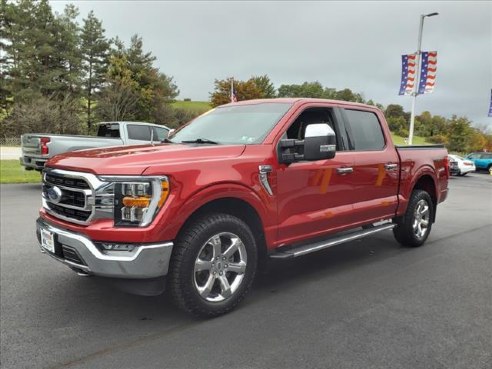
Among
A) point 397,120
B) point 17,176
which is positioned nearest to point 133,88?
point 17,176

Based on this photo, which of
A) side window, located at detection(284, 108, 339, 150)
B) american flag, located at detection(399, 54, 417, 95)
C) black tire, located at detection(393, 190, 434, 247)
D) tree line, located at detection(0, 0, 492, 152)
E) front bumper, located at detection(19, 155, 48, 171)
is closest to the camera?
side window, located at detection(284, 108, 339, 150)

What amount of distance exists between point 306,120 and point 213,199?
65.8 inches

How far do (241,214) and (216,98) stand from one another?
45.9 meters

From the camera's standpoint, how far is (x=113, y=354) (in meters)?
3.11

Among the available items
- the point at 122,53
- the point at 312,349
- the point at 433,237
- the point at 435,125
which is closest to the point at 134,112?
the point at 122,53

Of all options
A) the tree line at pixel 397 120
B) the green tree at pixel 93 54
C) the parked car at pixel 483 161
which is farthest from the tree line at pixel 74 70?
the parked car at pixel 483 161

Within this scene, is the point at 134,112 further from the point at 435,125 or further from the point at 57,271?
the point at 435,125

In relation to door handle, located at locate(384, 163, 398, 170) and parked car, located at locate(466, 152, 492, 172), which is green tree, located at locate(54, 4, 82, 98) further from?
door handle, located at locate(384, 163, 398, 170)

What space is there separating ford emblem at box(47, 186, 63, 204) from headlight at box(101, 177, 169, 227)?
641mm

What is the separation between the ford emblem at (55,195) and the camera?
3666mm

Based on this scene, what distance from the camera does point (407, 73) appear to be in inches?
1050

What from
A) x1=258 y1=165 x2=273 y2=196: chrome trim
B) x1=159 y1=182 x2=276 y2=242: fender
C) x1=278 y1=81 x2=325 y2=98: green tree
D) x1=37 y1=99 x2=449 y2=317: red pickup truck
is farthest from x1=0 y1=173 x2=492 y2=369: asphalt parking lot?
x1=278 y1=81 x2=325 y2=98: green tree

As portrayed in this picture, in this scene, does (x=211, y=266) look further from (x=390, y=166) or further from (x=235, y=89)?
(x=235, y=89)

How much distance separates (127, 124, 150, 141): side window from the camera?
12.8 meters
